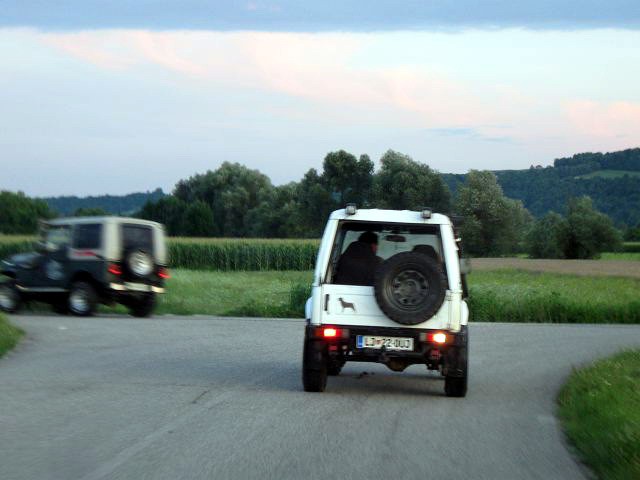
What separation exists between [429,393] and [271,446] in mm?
4390

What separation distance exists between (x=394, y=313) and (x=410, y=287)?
1.12 ft

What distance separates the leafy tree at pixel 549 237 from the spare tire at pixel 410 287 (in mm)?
80498

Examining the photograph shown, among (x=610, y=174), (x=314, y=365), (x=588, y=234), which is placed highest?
(x=610, y=174)

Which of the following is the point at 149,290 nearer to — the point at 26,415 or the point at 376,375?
the point at 376,375

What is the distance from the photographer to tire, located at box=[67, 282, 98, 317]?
24703mm

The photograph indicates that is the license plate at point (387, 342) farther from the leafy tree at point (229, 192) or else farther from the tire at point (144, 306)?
the leafy tree at point (229, 192)

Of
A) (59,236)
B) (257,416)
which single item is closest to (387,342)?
(257,416)

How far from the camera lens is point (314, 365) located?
1157 cm

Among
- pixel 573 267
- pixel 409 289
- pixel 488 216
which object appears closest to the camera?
pixel 409 289

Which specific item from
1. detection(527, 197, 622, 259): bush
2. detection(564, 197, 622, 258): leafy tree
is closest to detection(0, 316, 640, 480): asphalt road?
detection(564, 197, 622, 258): leafy tree

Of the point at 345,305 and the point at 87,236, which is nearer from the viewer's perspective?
the point at 345,305

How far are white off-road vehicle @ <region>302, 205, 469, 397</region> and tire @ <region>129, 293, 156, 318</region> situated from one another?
13898mm

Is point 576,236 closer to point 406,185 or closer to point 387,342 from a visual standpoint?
point 406,185

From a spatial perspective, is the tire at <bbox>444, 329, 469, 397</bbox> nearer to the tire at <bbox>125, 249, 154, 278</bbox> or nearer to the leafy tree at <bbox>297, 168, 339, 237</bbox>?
the tire at <bbox>125, 249, 154, 278</bbox>
